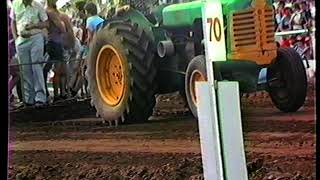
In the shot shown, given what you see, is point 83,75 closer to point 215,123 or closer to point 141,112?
point 141,112

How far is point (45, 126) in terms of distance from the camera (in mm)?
3791

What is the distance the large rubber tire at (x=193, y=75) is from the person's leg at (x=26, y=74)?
3.05ft

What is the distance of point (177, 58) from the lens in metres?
3.32

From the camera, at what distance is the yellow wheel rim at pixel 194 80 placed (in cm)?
325

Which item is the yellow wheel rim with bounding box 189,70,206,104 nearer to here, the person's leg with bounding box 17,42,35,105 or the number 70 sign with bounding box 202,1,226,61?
the number 70 sign with bounding box 202,1,226,61

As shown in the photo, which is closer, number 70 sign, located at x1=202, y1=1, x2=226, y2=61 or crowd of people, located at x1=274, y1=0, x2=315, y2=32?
→ crowd of people, located at x1=274, y1=0, x2=315, y2=32

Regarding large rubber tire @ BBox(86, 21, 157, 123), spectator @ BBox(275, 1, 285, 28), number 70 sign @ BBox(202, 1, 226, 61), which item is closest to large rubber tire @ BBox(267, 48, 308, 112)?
spectator @ BBox(275, 1, 285, 28)

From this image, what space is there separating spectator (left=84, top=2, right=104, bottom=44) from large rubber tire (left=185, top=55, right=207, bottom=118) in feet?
1.84

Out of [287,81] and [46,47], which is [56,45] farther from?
[287,81]

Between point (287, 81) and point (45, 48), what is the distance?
1.33 metres

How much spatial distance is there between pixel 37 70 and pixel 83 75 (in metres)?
0.30

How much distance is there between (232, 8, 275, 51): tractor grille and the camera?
3055mm

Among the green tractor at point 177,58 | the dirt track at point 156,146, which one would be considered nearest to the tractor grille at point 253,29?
the green tractor at point 177,58
